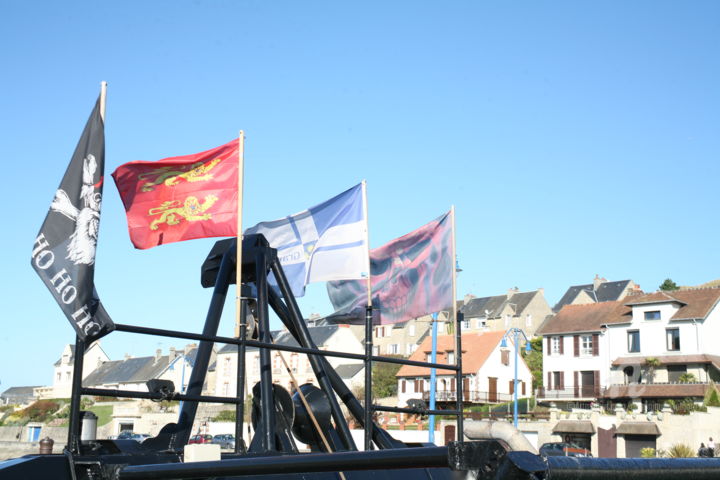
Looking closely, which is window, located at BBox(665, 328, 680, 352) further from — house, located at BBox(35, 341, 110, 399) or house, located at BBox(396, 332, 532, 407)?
house, located at BBox(35, 341, 110, 399)

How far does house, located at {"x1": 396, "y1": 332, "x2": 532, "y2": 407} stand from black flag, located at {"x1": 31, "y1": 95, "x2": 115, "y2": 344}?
206 feet

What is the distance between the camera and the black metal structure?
5.97 feet

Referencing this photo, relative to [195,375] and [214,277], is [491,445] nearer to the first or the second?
[195,375]

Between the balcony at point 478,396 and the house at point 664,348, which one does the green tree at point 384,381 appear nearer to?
the balcony at point 478,396

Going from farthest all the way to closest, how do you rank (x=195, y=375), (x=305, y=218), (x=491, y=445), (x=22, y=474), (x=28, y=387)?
1. (x=28, y=387)
2. (x=305, y=218)
3. (x=195, y=375)
4. (x=22, y=474)
5. (x=491, y=445)

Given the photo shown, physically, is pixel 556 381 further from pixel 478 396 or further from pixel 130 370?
pixel 130 370

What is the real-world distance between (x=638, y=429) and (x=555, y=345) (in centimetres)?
2408

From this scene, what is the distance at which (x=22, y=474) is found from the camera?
4.04 meters

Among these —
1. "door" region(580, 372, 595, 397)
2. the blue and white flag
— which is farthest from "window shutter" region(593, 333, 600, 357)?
the blue and white flag

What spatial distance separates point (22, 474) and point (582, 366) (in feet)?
216

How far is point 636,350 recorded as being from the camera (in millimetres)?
61844

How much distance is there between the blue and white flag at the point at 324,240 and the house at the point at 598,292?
94654 mm

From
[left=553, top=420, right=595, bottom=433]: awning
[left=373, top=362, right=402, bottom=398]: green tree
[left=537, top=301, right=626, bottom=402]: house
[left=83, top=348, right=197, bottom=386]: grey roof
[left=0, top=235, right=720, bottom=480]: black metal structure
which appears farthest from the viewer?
[left=83, top=348, right=197, bottom=386]: grey roof

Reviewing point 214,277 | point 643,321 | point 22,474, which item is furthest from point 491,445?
point 643,321
